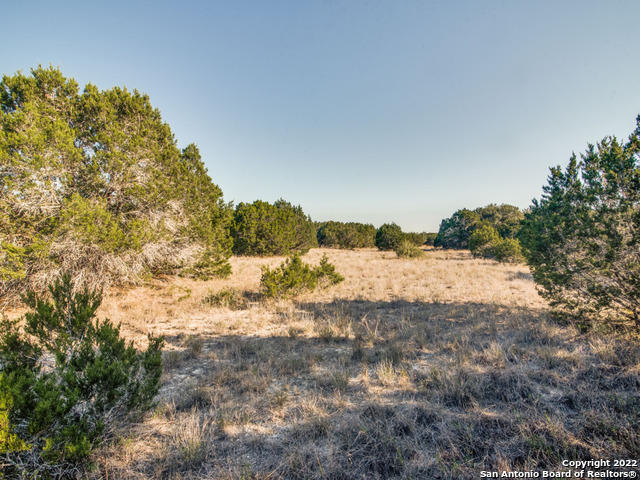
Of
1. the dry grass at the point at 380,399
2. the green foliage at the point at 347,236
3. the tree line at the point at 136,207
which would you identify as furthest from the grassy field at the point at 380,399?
the green foliage at the point at 347,236

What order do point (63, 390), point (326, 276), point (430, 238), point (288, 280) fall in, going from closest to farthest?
point (63, 390), point (288, 280), point (326, 276), point (430, 238)

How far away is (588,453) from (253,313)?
7.13 m

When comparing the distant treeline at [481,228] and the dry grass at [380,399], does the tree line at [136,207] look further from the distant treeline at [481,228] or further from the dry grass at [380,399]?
the distant treeline at [481,228]

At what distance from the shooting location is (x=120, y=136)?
8.09 metres

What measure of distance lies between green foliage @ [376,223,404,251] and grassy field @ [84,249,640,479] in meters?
28.7

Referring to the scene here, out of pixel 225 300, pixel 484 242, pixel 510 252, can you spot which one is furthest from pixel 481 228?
pixel 225 300

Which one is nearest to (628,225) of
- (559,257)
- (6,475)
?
(559,257)

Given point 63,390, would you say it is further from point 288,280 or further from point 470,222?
point 470,222

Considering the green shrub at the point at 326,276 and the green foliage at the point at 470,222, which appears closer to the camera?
the green shrub at the point at 326,276

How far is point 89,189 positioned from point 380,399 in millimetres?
9805

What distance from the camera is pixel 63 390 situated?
2145 mm

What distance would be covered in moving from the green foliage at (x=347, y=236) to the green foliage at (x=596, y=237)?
38481 millimetres

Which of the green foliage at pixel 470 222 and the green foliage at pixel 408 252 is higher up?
the green foliage at pixel 470 222

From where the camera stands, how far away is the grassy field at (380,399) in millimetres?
2400
